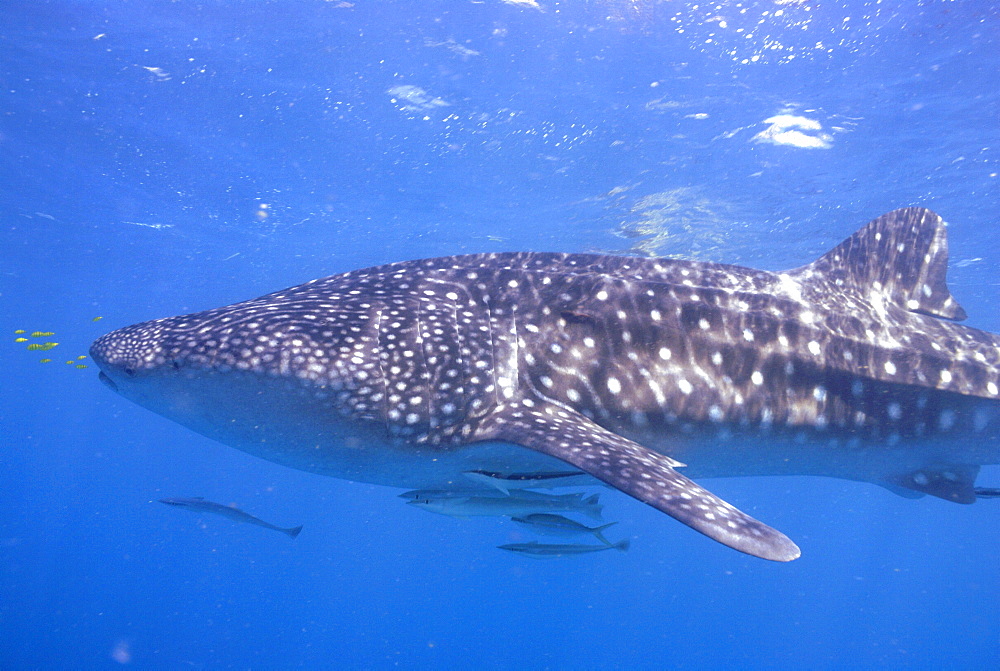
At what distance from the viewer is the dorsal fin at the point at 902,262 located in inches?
236

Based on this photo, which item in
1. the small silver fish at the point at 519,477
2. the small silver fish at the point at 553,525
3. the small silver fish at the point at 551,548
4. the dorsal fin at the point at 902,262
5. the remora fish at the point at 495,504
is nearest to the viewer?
the small silver fish at the point at 519,477

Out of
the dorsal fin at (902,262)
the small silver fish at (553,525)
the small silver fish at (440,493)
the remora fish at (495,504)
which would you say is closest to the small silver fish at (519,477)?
the small silver fish at (440,493)

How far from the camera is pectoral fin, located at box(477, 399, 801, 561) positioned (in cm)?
301

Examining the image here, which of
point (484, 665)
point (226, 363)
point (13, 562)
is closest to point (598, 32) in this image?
point (226, 363)

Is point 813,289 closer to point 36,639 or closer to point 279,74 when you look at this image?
point 279,74

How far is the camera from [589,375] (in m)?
4.55

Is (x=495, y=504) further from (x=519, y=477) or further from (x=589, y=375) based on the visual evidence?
(x=589, y=375)

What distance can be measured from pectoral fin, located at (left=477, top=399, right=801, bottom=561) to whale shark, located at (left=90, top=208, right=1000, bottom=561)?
22 millimetres

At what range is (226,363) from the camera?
397 cm

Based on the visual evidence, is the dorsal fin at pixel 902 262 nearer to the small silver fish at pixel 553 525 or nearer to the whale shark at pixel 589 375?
the whale shark at pixel 589 375

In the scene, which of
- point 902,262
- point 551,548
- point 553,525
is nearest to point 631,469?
point 553,525

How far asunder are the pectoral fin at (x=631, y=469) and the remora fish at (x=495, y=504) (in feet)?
6.36

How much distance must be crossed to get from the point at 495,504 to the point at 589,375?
2.41 meters

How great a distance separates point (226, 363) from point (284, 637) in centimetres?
8082
